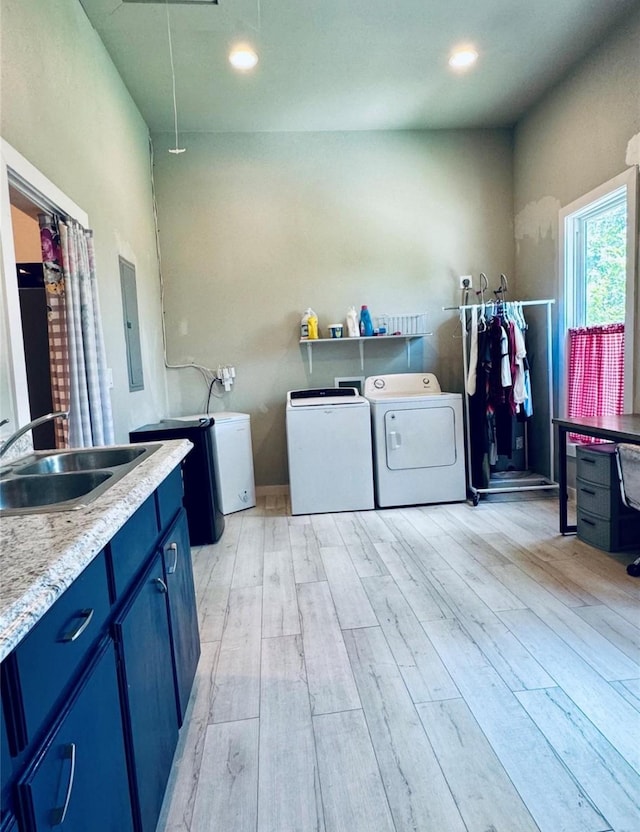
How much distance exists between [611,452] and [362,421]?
159 cm

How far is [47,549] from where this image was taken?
0.71m

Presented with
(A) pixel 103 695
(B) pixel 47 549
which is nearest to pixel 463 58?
(B) pixel 47 549

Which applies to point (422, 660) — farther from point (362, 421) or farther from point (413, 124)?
point (413, 124)

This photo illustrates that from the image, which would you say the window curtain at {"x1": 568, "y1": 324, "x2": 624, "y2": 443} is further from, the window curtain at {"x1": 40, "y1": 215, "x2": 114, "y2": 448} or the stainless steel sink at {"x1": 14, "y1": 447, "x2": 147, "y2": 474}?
the window curtain at {"x1": 40, "y1": 215, "x2": 114, "y2": 448}

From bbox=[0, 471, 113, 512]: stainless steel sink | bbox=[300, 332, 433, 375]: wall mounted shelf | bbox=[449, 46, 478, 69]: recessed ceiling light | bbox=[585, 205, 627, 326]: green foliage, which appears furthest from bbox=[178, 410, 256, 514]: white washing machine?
bbox=[449, 46, 478, 69]: recessed ceiling light

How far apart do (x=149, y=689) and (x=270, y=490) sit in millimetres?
3096

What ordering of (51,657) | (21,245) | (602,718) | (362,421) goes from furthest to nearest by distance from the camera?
1. (362,421)
2. (21,245)
3. (602,718)
4. (51,657)

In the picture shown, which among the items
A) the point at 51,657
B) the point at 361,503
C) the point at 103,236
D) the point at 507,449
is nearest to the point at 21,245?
the point at 103,236

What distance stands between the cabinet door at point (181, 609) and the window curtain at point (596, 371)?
2805 mm

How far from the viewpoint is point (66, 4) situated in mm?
2225

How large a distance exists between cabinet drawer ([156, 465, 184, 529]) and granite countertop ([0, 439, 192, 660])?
10.5 inches

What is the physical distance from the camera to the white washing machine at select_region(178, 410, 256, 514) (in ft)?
11.4

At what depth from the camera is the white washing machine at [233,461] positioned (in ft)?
11.4

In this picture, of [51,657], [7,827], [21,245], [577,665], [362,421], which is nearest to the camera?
[7,827]
